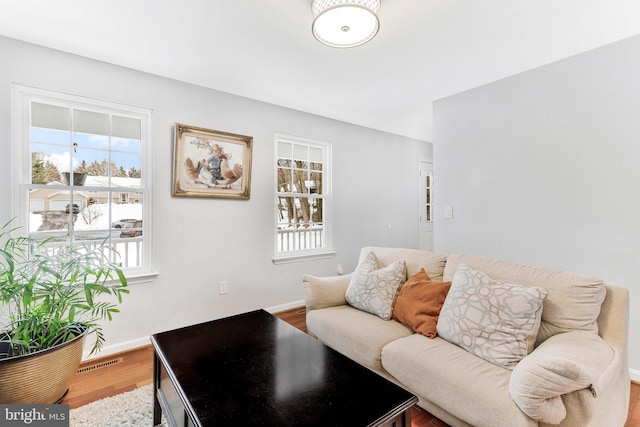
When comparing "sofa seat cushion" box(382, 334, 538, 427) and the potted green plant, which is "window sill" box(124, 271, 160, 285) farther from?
"sofa seat cushion" box(382, 334, 538, 427)

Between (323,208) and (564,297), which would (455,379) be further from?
(323,208)

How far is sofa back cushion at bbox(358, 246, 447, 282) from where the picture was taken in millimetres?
2064

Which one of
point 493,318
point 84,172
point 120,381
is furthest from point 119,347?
point 493,318

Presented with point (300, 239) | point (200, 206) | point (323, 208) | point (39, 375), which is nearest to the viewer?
point (39, 375)

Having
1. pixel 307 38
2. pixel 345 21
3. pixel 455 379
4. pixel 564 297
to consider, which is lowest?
pixel 455 379

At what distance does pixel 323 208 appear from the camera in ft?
12.4

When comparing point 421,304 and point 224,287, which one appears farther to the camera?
point 224,287

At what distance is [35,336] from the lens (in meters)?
1.40

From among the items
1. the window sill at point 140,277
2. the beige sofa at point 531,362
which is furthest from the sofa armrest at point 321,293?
the window sill at point 140,277

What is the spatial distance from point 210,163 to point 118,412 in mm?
1982

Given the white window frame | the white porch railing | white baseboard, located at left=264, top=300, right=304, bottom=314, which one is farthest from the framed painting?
white baseboard, located at left=264, top=300, right=304, bottom=314

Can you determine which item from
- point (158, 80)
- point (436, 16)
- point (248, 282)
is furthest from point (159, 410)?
point (436, 16)

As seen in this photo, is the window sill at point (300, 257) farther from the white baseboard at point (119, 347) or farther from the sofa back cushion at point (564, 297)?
the sofa back cushion at point (564, 297)

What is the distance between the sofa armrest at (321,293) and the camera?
2.25 meters
